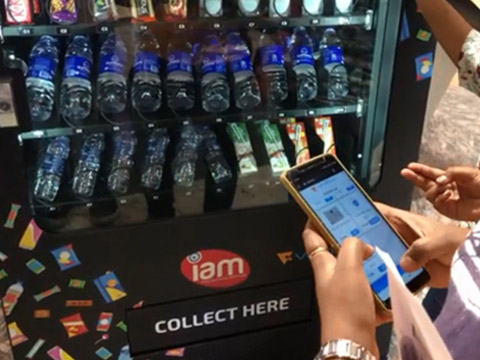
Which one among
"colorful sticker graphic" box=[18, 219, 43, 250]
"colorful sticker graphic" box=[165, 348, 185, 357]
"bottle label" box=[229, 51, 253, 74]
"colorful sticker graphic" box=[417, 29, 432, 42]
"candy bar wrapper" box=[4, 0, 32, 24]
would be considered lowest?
"colorful sticker graphic" box=[165, 348, 185, 357]

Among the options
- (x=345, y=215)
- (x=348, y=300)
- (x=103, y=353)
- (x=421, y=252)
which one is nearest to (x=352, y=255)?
(x=348, y=300)

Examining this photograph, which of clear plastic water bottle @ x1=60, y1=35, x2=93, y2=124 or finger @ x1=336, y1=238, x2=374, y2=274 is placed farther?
clear plastic water bottle @ x1=60, y1=35, x2=93, y2=124

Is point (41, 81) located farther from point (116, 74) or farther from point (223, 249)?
point (223, 249)

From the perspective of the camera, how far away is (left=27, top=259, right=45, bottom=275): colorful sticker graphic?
143 centimetres

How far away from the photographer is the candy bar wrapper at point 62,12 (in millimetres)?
1333

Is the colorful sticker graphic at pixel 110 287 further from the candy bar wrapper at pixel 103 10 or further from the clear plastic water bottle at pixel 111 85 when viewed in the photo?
the candy bar wrapper at pixel 103 10

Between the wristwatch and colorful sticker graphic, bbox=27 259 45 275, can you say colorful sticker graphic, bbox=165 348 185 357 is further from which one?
the wristwatch

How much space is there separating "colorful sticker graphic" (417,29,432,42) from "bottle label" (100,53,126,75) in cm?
73

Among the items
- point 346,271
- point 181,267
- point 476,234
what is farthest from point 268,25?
point 476,234

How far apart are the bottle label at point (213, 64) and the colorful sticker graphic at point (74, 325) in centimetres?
70

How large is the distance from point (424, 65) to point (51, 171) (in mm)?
965

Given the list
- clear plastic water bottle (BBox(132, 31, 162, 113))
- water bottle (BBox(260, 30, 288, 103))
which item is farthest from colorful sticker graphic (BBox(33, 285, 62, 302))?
water bottle (BBox(260, 30, 288, 103))

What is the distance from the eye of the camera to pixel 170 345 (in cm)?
165

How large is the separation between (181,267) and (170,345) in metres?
0.25
